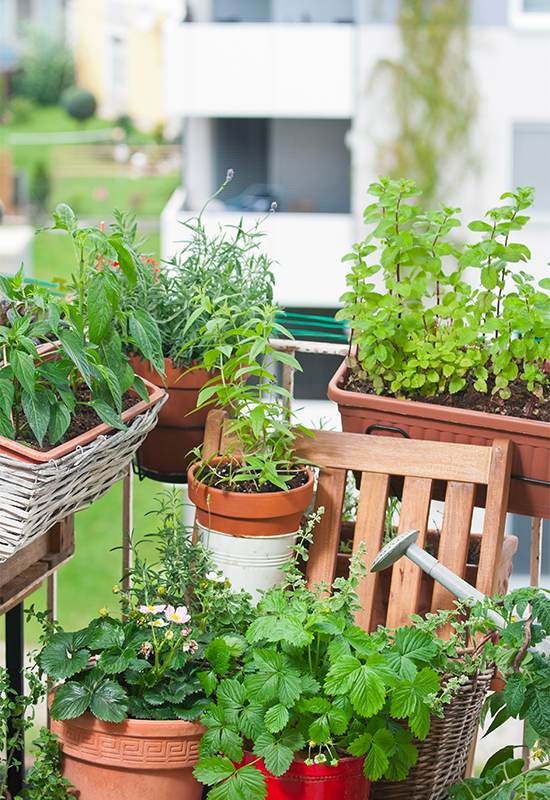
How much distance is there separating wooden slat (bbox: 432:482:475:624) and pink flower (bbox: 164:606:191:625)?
396 millimetres

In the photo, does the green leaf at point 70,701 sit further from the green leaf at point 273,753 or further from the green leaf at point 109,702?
the green leaf at point 273,753

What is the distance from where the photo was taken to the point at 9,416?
974mm

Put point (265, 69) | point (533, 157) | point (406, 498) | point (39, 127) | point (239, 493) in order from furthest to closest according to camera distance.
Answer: point (39, 127), point (265, 69), point (533, 157), point (406, 498), point (239, 493)

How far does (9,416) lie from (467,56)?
263 inches

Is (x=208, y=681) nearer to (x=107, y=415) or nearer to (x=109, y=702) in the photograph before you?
(x=109, y=702)

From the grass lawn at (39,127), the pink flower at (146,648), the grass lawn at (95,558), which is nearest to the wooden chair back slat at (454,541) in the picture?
the pink flower at (146,648)

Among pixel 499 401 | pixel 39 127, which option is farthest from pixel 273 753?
pixel 39 127

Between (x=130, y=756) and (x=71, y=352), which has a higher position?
(x=71, y=352)

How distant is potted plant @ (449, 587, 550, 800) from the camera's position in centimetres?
99

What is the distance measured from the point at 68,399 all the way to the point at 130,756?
18.1 inches

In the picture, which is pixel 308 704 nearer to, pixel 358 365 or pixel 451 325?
pixel 358 365

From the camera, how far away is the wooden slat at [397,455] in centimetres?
124

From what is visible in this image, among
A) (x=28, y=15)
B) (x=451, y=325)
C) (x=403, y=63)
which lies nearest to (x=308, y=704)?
(x=451, y=325)

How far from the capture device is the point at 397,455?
1266 millimetres
